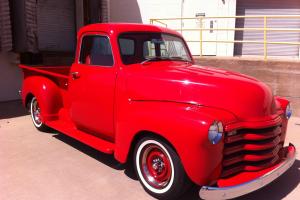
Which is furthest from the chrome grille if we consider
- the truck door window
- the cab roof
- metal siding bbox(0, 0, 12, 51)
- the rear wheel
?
metal siding bbox(0, 0, 12, 51)

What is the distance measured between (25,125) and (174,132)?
170 inches

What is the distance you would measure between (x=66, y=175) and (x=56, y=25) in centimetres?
829

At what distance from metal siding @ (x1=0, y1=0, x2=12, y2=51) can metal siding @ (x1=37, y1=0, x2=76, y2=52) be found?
2.83m

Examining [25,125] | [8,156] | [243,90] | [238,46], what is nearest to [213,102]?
[243,90]

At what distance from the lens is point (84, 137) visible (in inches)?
180

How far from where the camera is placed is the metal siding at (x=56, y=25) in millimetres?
10906

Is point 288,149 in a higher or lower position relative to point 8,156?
higher

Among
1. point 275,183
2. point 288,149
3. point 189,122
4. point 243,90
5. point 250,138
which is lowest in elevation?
point 275,183

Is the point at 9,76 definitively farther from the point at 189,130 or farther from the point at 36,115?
the point at 189,130

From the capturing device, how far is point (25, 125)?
6555 mm

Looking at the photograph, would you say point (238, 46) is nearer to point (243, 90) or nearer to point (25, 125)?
point (25, 125)

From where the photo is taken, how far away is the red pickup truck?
10.1 feet

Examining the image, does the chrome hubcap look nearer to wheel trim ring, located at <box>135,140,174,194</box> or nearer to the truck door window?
the truck door window

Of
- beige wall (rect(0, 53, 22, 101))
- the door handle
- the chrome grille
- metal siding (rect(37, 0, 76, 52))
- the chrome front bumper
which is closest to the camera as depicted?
the chrome front bumper
